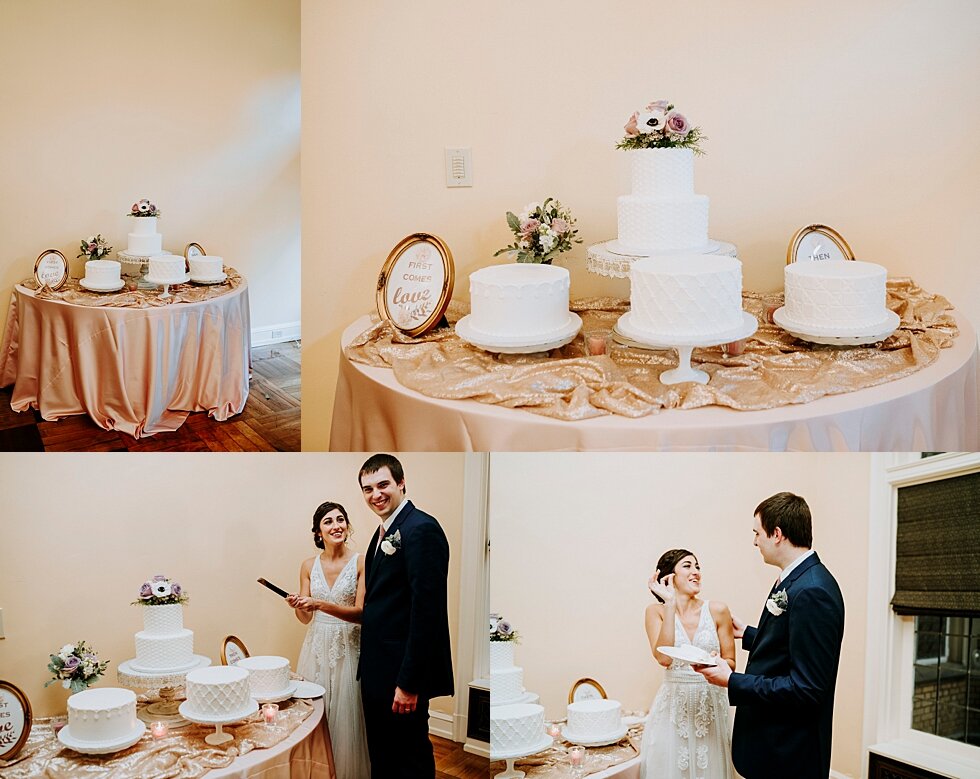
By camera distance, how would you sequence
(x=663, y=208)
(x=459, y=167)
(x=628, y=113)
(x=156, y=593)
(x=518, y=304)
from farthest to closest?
(x=459, y=167) → (x=628, y=113) → (x=663, y=208) → (x=518, y=304) → (x=156, y=593)

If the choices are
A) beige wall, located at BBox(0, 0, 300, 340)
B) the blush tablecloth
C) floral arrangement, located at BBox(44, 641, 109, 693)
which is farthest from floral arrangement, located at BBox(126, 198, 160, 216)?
floral arrangement, located at BBox(44, 641, 109, 693)

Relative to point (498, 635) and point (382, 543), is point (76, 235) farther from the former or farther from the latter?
point (498, 635)

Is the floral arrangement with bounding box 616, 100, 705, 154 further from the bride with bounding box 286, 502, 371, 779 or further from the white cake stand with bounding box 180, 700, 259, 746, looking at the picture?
the white cake stand with bounding box 180, 700, 259, 746

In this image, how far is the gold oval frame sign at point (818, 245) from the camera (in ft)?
9.25

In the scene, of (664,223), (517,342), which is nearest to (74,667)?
(517,342)

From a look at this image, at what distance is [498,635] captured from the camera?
207cm

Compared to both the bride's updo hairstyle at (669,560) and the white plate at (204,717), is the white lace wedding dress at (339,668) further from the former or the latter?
the bride's updo hairstyle at (669,560)

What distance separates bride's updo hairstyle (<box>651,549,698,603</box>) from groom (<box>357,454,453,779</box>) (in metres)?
0.46

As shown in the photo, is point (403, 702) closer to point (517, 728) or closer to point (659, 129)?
point (517, 728)

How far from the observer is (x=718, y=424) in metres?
1.94

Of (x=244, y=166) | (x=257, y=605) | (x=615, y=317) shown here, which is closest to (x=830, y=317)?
(x=615, y=317)

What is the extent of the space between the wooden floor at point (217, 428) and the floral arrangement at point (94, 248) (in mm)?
428

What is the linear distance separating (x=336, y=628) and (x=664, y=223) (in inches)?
49.3

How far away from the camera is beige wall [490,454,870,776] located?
197cm
